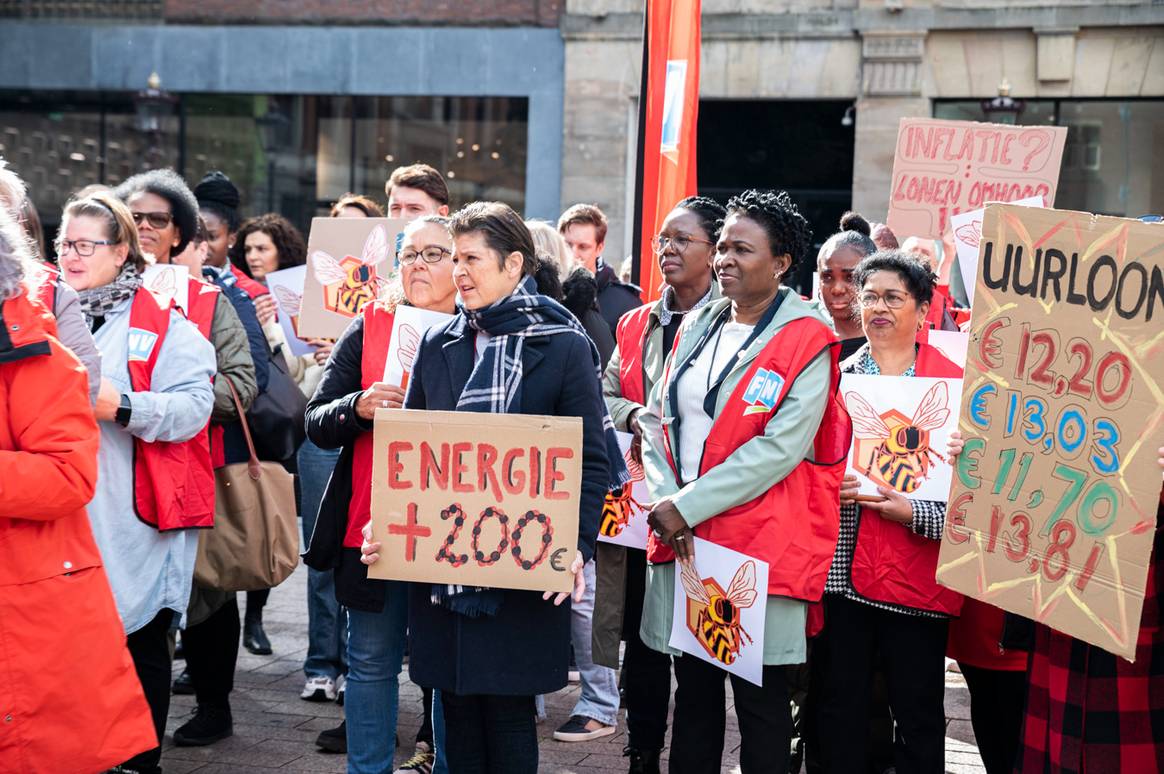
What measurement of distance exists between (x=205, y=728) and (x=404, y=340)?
2.19 metres

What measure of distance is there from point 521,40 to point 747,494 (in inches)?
524

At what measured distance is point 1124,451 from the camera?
3324 mm

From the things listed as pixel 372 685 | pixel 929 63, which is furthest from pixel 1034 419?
pixel 929 63

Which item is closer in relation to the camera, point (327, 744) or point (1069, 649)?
point (1069, 649)

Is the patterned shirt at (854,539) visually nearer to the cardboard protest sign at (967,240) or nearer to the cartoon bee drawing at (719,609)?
the cartoon bee drawing at (719,609)

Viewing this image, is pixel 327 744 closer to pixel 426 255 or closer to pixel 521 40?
pixel 426 255

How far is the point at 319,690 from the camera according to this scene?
20.2 ft

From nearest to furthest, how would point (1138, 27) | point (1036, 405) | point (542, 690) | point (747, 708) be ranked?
point (1036, 405) < point (542, 690) < point (747, 708) < point (1138, 27)

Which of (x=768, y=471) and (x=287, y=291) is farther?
(x=287, y=291)

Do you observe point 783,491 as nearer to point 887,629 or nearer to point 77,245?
point 887,629

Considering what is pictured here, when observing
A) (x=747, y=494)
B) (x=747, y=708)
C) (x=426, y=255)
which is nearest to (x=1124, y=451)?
(x=747, y=494)

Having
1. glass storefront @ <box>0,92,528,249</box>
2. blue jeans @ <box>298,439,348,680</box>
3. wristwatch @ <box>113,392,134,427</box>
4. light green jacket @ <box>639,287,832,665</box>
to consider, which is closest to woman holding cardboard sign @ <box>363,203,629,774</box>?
light green jacket @ <box>639,287,832,665</box>

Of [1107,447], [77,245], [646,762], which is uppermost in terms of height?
[77,245]

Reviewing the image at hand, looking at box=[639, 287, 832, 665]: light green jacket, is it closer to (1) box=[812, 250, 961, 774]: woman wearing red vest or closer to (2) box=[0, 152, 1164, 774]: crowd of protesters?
(2) box=[0, 152, 1164, 774]: crowd of protesters
